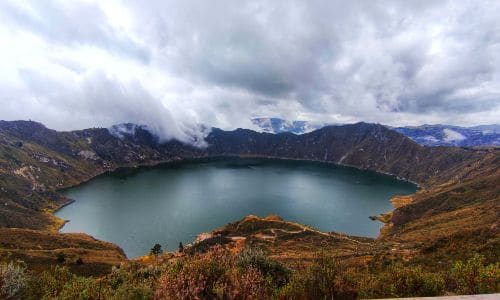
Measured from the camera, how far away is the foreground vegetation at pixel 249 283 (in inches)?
635

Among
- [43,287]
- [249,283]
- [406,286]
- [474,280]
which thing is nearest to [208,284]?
[249,283]

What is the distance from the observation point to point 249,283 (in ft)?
53.4

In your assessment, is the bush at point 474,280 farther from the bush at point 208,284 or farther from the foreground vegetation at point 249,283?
the bush at point 208,284

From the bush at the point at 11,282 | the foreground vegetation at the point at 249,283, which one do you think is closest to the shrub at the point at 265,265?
the foreground vegetation at the point at 249,283

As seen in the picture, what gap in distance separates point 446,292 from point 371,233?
143579 mm

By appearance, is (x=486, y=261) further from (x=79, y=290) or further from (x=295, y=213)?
(x=295, y=213)

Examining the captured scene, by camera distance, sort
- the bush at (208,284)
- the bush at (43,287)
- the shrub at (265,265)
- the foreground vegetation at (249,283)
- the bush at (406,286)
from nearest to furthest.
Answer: the bush at (208,284) → the foreground vegetation at (249,283) → the bush at (406,286) → the bush at (43,287) → the shrub at (265,265)

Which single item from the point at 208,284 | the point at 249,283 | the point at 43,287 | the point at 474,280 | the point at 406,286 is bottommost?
the point at 43,287

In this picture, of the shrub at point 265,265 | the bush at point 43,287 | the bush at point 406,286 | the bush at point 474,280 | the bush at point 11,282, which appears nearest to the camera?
the bush at point 474,280

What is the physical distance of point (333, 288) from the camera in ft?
67.2

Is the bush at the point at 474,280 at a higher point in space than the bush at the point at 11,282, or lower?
higher

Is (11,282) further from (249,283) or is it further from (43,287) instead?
(249,283)

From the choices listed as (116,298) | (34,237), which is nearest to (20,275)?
(116,298)

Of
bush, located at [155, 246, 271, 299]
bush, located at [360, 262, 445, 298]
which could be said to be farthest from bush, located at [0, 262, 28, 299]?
bush, located at [360, 262, 445, 298]
